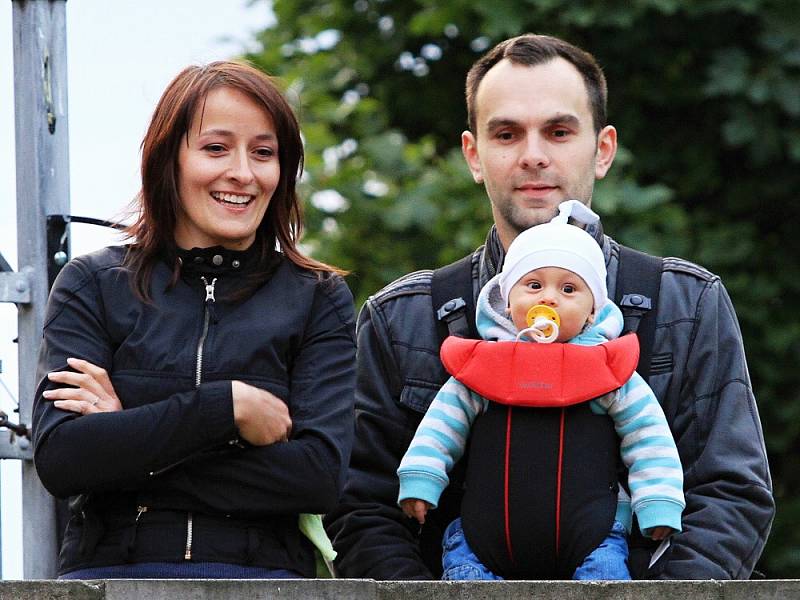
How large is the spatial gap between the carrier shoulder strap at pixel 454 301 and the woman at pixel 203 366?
1.09ft

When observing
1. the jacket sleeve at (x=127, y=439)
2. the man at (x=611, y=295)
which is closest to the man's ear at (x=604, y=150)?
the man at (x=611, y=295)

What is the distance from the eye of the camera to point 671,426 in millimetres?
4285

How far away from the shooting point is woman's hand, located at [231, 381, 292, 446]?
3.84 metres

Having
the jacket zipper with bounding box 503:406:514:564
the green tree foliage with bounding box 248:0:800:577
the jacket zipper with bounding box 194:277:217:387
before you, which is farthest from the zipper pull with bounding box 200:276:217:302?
the green tree foliage with bounding box 248:0:800:577

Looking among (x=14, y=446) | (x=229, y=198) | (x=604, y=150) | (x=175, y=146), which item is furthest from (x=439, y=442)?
(x=14, y=446)

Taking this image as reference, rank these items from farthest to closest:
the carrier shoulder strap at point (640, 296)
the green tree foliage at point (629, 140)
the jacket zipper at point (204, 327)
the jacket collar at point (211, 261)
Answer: the green tree foliage at point (629, 140)
the carrier shoulder strap at point (640, 296)
the jacket collar at point (211, 261)
the jacket zipper at point (204, 327)

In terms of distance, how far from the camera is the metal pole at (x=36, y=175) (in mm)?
4621

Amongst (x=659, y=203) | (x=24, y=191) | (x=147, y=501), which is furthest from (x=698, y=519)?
(x=659, y=203)

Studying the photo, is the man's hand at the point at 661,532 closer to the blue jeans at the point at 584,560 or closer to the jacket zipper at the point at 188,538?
the blue jeans at the point at 584,560

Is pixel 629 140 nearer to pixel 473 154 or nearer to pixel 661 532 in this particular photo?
pixel 473 154

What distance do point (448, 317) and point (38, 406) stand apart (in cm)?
106

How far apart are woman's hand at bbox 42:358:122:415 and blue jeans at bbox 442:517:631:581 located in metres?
0.81

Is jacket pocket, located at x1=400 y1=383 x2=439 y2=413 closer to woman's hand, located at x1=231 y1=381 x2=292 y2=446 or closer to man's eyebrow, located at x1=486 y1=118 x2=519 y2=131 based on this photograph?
woman's hand, located at x1=231 y1=381 x2=292 y2=446

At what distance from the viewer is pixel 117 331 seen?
4004mm
